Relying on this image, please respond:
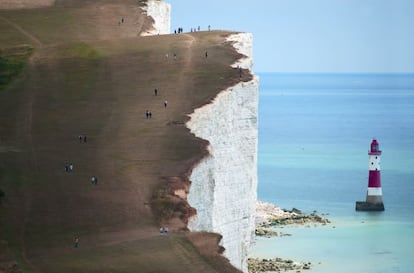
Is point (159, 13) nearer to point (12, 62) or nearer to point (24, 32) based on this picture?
point (24, 32)

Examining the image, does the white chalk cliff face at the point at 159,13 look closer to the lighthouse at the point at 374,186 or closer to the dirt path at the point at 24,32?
the dirt path at the point at 24,32

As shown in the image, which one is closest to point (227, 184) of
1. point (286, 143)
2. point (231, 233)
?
point (231, 233)

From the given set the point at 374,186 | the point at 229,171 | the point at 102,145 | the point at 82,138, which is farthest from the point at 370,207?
the point at 102,145

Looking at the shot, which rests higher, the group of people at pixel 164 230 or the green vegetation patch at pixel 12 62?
the green vegetation patch at pixel 12 62

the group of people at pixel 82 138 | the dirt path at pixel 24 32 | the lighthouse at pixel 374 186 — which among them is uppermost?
the dirt path at pixel 24 32

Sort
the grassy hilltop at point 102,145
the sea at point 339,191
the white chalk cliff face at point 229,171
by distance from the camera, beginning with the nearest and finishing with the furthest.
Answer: the grassy hilltop at point 102,145
the white chalk cliff face at point 229,171
the sea at point 339,191

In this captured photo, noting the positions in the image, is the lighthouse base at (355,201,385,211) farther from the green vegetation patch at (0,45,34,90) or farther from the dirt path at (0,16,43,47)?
the green vegetation patch at (0,45,34,90)

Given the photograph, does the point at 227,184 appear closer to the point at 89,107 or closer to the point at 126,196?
the point at 126,196

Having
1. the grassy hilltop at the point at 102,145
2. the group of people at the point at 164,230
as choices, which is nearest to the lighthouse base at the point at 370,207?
the grassy hilltop at the point at 102,145

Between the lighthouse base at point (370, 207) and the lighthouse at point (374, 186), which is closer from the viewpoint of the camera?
the lighthouse at point (374, 186)
